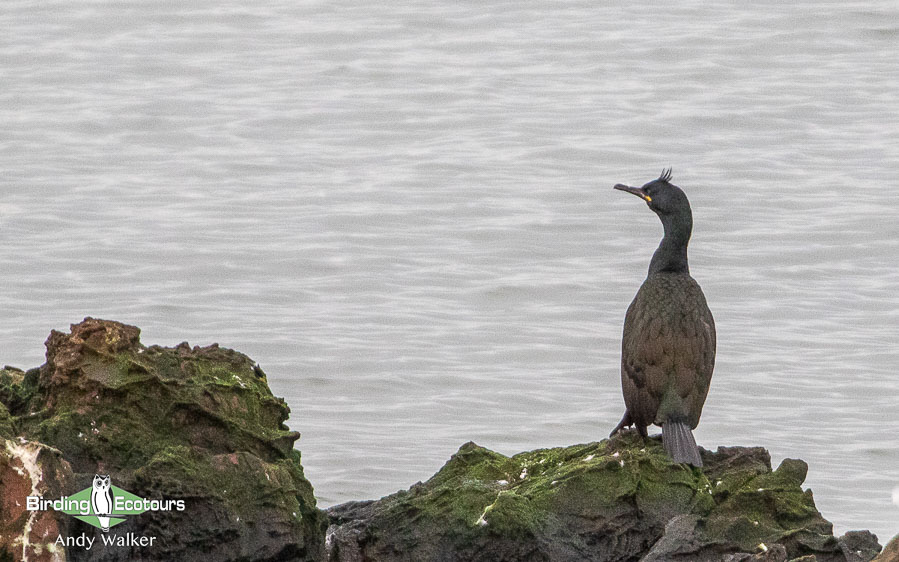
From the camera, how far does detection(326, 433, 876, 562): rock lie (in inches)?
233

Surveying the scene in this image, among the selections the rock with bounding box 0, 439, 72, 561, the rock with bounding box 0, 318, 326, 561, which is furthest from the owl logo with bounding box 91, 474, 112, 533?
the rock with bounding box 0, 439, 72, 561

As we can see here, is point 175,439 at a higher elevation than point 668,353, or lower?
lower

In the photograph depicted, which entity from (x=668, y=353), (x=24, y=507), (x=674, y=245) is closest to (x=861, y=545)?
(x=668, y=353)

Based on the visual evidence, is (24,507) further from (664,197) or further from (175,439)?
(664,197)

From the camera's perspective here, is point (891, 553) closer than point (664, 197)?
Yes

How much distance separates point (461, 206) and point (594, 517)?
39.3ft

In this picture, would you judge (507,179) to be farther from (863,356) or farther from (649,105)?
(863,356)

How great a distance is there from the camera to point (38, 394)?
244 inches

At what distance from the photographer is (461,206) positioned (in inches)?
703

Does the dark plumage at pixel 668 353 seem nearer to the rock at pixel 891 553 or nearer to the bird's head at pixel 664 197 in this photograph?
the bird's head at pixel 664 197

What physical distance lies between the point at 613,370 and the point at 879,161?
25.2ft

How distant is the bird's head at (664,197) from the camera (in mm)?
7238

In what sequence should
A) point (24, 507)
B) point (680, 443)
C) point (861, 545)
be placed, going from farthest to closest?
point (680, 443) < point (861, 545) < point (24, 507)

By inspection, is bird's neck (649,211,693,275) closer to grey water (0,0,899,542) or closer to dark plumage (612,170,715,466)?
dark plumage (612,170,715,466)
